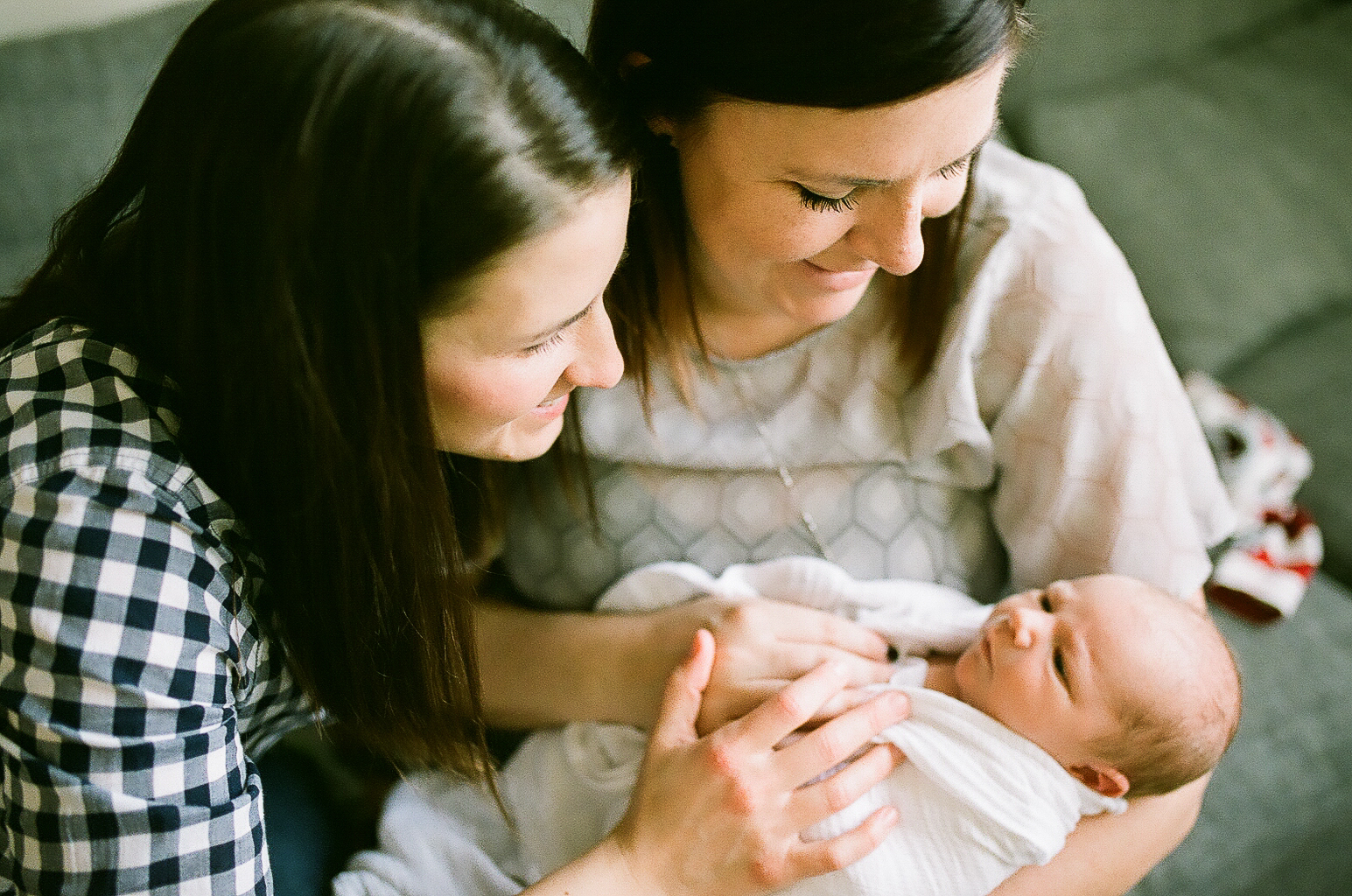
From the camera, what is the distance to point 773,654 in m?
1.05

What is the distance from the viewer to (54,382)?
77 cm

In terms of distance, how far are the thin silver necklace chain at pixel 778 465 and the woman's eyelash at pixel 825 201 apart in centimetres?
30

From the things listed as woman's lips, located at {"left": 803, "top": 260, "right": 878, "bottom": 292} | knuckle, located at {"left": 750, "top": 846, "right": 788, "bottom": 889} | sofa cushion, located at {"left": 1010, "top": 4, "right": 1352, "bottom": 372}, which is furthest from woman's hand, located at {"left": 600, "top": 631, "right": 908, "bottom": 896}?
sofa cushion, located at {"left": 1010, "top": 4, "right": 1352, "bottom": 372}

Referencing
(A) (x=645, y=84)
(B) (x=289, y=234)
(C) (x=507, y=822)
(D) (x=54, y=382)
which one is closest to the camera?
(B) (x=289, y=234)

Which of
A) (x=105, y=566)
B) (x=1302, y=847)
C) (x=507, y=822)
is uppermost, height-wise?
(x=105, y=566)

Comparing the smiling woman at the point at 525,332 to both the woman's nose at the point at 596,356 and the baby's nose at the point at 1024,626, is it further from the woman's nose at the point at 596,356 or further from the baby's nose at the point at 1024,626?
the baby's nose at the point at 1024,626

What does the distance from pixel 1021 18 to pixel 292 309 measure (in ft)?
2.05

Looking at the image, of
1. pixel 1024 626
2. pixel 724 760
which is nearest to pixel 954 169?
pixel 1024 626

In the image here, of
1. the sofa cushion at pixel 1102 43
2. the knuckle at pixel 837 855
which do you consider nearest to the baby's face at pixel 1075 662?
the knuckle at pixel 837 855

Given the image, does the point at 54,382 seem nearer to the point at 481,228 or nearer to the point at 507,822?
the point at 481,228

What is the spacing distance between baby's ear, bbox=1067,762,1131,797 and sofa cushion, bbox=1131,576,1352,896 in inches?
13.9

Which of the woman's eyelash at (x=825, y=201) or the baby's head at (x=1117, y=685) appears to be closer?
the woman's eyelash at (x=825, y=201)

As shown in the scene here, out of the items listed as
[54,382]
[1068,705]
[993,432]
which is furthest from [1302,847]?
[54,382]

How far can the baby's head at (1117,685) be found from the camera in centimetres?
98
